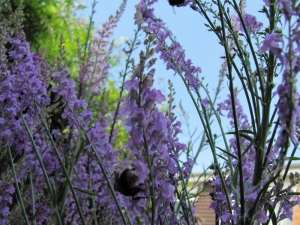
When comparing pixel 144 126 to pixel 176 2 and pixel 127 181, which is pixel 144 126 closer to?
pixel 127 181

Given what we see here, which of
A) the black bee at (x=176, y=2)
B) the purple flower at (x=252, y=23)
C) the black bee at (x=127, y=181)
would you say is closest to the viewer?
the black bee at (x=127, y=181)

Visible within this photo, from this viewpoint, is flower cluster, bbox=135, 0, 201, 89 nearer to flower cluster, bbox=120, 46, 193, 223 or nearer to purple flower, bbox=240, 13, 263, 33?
purple flower, bbox=240, 13, 263, 33

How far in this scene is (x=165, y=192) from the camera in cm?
119

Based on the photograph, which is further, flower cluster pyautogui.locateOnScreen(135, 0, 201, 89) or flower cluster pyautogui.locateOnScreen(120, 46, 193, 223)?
flower cluster pyautogui.locateOnScreen(135, 0, 201, 89)

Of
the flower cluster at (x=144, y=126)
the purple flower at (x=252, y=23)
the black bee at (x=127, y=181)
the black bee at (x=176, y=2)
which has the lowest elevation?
the black bee at (x=127, y=181)

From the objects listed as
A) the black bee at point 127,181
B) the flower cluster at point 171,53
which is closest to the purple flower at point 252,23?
the flower cluster at point 171,53

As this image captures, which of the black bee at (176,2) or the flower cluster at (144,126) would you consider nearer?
the flower cluster at (144,126)

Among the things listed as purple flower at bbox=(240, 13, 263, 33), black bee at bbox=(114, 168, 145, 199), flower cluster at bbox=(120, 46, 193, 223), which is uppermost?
purple flower at bbox=(240, 13, 263, 33)

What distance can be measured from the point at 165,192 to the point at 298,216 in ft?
18.1

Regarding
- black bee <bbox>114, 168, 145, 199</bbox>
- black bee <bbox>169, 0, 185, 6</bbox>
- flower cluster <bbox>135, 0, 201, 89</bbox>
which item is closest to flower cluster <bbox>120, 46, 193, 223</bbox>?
black bee <bbox>114, 168, 145, 199</bbox>

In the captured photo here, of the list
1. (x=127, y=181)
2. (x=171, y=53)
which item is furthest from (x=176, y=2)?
(x=127, y=181)

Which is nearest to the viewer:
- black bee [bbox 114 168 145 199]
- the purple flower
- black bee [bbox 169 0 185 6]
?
black bee [bbox 114 168 145 199]

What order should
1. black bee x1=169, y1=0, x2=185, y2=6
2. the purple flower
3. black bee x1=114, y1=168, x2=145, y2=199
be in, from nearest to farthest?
black bee x1=114, y1=168, x2=145, y2=199 → black bee x1=169, y1=0, x2=185, y2=6 → the purple flower

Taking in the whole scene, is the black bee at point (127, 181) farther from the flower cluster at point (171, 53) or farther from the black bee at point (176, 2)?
the flower cluster at point (171, 53)
